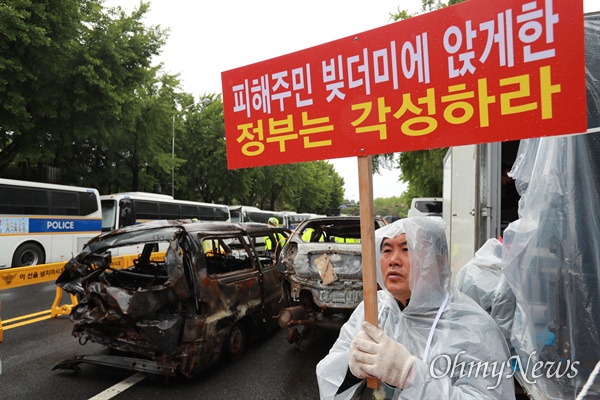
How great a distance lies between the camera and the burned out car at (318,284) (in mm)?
4660

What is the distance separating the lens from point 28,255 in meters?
12.6

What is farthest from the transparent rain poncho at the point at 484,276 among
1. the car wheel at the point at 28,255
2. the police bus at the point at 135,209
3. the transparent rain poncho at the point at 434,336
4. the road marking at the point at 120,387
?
the police bus at the point at 135,209

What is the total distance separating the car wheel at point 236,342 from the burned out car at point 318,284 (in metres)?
0.48

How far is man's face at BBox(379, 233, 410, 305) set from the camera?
6.35ft

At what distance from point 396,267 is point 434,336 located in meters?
0.38

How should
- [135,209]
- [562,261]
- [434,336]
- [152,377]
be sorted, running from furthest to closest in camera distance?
[135,209]
[152,377]
[562,261]
[434,336]

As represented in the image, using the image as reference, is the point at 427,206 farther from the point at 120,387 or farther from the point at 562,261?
the point at 562,261

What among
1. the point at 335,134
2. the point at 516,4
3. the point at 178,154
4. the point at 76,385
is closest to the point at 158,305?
the point at 76,385

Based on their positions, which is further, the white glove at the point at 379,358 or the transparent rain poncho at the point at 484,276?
the transparent rain poncho at the point at 484,276

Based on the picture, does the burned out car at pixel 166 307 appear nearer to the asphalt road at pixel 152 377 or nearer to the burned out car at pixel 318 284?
the asphalt road at pixel 152 377

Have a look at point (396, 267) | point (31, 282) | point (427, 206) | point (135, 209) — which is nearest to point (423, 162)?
point (427, 206)

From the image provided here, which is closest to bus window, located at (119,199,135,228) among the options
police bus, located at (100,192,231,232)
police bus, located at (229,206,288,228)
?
police bus, located at (100,192,231,232)

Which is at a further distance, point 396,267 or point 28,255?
point 28,255

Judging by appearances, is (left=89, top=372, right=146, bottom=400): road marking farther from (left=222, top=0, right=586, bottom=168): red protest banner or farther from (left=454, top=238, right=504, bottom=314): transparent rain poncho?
(left=454, top=238, right=504, bottom=314): transparent rain poncho
